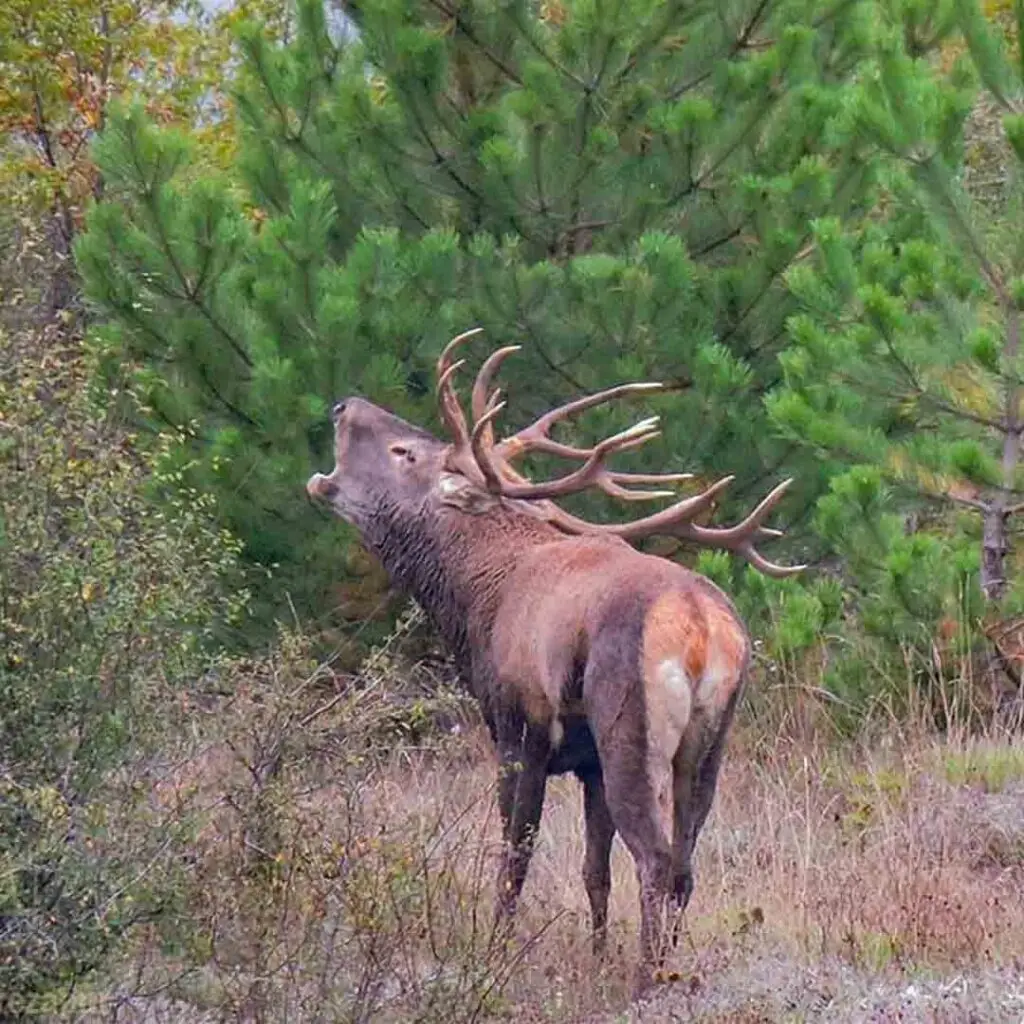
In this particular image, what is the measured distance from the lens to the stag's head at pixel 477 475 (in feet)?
26.9

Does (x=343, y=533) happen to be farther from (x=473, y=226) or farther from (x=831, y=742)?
(x=831, y=742)

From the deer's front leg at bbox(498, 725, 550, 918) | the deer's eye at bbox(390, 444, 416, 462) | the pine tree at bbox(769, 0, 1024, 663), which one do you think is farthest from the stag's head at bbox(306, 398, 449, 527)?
the pine tree at bbox(769, 0, 1024, 663)

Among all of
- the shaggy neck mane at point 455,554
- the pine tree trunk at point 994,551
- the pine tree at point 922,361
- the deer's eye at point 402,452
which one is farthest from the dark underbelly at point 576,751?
the pine tree trunk at point 994,551

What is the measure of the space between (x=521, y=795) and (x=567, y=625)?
622 millimetres

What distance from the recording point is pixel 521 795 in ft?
24.9

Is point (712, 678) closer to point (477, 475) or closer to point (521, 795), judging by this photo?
point (521, 795)

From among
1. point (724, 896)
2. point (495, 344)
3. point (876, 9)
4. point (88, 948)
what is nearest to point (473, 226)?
point (495, 344)

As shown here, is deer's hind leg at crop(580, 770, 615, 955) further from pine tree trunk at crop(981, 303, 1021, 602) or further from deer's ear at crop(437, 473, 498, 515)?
pine tree trunk at crop(981, 303, 1021, 602)

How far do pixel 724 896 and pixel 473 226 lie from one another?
524cm

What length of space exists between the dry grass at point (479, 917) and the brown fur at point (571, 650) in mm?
244

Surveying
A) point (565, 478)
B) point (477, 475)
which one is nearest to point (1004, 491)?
point (565, 478)

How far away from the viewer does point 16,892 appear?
19.4 feet

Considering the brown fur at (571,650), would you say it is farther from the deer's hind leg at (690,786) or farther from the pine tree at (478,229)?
the pine tree at (478,229)

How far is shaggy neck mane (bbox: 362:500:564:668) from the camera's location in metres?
8.32
